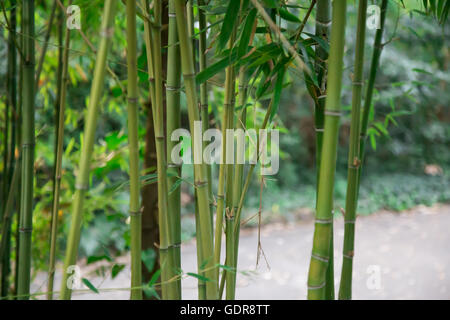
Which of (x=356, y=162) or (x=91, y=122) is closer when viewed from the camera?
(x=91, y=122)

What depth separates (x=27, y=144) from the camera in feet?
1.98

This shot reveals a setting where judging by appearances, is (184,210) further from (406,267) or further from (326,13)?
(326,13)

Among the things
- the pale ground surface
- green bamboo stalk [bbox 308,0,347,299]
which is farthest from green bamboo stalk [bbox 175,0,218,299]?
the pale ground surface

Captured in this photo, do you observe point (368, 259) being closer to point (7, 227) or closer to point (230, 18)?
point (7, 227)

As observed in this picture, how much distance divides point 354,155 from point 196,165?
0.70 feet

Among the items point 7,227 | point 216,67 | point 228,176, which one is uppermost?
point 216,67

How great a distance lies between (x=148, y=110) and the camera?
1.23 meters

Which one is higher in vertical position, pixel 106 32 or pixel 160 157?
pixel 106 32

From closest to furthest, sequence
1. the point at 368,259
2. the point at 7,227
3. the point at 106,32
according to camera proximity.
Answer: the point at 106,32
the point at 7,227
the point at 368,259

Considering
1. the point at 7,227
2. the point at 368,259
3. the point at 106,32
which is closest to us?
the point at 106,32

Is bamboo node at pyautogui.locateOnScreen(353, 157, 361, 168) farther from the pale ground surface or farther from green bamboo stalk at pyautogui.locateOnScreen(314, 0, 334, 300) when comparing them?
the pale ground surface

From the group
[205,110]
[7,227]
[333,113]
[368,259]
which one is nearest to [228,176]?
[205,110]

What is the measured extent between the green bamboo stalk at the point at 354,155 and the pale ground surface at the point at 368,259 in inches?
49.8

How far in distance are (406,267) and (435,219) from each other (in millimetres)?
1489
